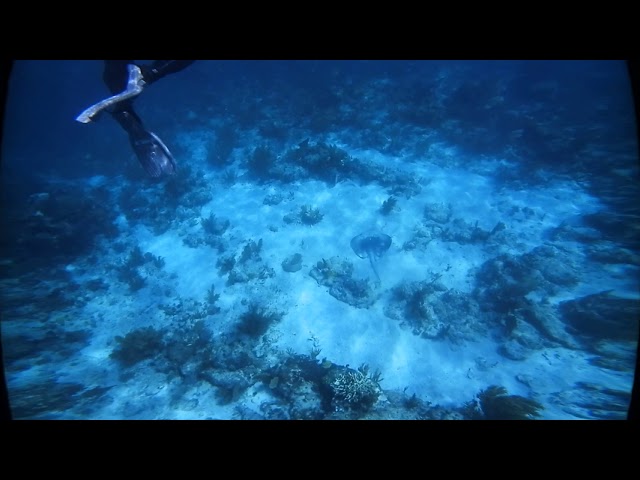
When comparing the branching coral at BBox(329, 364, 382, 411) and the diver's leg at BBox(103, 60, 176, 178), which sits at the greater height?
the diver's leg at BBox(103, 60, 176, 178)

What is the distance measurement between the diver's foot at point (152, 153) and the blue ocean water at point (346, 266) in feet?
13.0

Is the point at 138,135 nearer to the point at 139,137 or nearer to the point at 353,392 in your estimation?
the point at 139,137

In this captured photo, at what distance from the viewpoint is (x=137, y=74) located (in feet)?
21.8

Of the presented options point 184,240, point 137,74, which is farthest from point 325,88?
point 137,74

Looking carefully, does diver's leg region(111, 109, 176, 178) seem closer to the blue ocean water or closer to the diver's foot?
the diver's foot

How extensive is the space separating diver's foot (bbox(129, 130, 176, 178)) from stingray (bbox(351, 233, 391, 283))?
6.59 metres

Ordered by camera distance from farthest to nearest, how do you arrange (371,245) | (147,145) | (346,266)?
(371,245) < (346,266) < (147,145)

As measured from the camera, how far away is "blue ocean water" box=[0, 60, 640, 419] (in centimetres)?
699

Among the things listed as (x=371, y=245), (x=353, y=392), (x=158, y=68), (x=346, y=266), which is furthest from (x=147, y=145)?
(x=353, y=392)

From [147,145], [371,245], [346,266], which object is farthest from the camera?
[371,245]

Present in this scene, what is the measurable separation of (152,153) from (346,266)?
686 centimetres

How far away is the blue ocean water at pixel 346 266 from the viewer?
699 cm

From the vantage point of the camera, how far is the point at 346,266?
1029cm

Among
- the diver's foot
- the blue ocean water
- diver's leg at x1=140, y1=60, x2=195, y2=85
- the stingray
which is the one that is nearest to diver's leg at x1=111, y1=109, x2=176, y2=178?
the diver's foot
